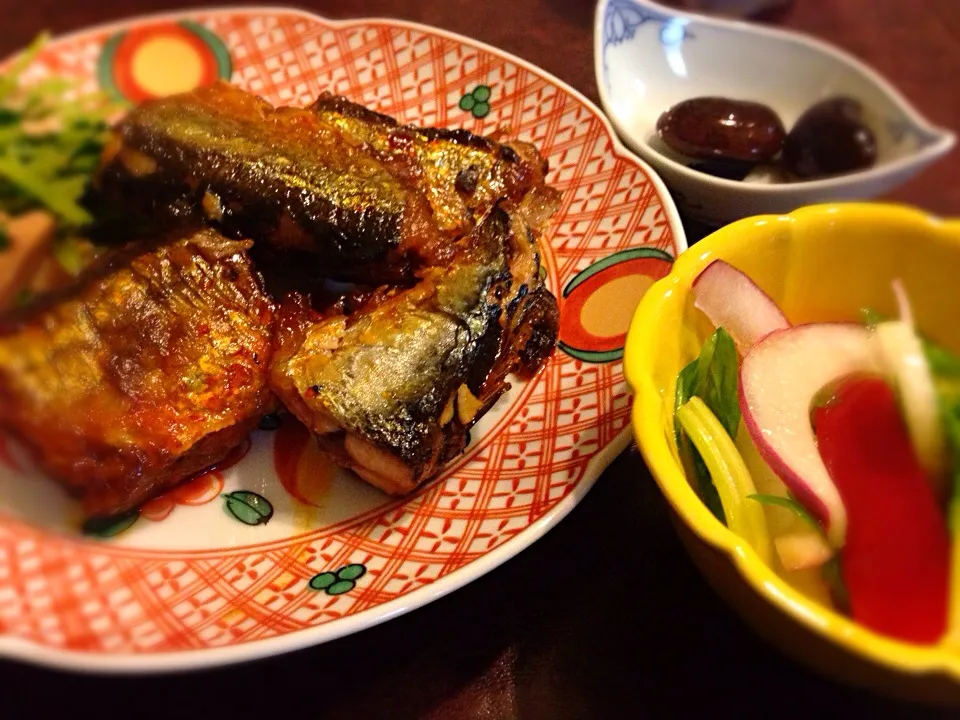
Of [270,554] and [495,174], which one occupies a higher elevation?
[495,174]

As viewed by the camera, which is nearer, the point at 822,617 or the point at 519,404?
the point at 822,617

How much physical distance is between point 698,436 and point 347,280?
0.60 m

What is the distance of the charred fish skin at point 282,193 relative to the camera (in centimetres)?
106

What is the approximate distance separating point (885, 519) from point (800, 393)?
0.51 ft

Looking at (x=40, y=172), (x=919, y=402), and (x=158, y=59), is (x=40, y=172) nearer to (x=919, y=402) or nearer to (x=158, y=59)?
(x=158, y=59)

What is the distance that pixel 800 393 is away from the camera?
79 centimetres

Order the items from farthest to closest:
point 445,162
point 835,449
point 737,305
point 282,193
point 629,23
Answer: point 629,23 < point 445,162 < point 282,193 < point 737,305 < point 835,449

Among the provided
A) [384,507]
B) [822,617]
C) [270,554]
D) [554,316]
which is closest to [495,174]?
[554,316]

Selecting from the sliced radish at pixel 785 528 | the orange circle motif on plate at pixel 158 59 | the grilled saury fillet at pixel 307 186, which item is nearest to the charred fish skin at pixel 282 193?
the grilled saury fillet at pixel 307 186

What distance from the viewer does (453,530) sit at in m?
0.98

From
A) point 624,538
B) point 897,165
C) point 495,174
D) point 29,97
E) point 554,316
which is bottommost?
point 624,538

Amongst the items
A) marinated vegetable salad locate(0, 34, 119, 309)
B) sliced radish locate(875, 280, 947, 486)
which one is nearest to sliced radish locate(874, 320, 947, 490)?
sliced radish locate(875, 280, 947, 486)

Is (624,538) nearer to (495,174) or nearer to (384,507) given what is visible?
(384,507)

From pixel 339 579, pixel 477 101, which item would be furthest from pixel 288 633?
pixel 477 101
